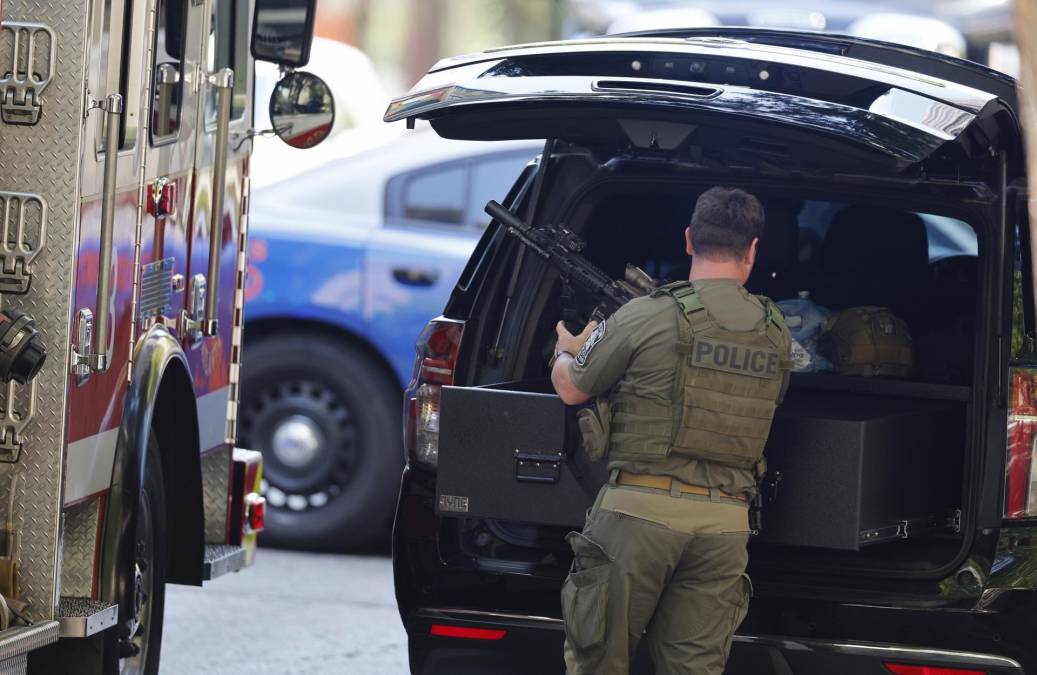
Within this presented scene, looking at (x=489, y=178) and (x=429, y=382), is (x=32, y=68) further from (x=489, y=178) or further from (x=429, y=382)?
(x=489, y=178)

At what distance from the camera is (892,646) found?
15.0 ft

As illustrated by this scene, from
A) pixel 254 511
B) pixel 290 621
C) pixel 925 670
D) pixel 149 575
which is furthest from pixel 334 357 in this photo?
pixel 925 670

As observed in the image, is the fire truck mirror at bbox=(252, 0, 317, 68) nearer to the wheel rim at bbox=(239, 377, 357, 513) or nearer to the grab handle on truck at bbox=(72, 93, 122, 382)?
the grab handle on truck at bbox=(72, 93, 122, 382)

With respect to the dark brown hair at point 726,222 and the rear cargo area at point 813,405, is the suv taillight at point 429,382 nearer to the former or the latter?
the rear cargo area at point 813,405

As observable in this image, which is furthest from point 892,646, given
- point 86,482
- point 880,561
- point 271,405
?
point 271,405

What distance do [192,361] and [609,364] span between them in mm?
1766

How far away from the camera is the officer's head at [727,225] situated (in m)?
4.52

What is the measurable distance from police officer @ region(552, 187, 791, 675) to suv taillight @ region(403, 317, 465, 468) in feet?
2.32

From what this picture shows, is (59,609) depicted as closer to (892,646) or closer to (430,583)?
(430,583)

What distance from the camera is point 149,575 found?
531cm

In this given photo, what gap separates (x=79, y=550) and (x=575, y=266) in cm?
150

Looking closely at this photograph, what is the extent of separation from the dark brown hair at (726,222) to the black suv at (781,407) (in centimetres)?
19

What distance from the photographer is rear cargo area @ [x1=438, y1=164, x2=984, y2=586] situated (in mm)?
4750

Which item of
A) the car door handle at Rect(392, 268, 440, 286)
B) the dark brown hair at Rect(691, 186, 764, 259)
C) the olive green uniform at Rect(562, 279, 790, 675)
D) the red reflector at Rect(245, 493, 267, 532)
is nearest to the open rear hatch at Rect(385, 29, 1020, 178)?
the dark brown hair at Rect(691, 186, 764, 259)
